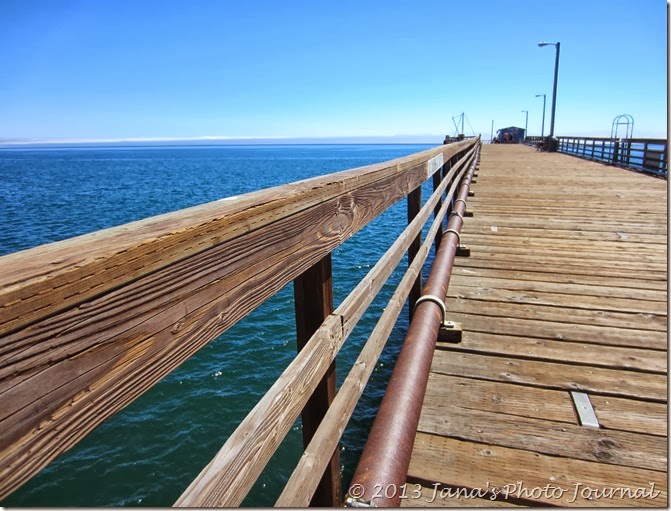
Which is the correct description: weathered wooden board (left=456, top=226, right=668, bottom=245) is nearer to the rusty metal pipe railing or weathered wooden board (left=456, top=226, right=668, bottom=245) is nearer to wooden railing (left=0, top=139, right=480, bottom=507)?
the rusty metal pipe railing

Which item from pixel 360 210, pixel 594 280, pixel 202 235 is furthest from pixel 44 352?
pixel 594 280

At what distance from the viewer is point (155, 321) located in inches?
32.5

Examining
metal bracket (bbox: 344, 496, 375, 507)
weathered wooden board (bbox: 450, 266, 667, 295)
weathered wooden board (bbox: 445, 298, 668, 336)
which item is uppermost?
metal bracket (bbox: 344, 496, 375, 507)

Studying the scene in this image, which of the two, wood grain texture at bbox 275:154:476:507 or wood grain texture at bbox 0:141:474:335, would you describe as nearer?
wood grain texture at bbox 0:141:474:335

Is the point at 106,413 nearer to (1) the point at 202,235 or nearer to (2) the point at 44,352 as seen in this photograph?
(2) the point at 44,352

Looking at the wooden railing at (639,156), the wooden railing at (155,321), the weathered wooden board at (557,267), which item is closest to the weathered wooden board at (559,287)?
the weathered wooden board at (557,267)

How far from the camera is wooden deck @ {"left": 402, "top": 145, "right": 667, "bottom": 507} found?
201cm

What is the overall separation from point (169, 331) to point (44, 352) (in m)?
0.26

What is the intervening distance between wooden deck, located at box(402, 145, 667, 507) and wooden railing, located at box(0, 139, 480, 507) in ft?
3.02

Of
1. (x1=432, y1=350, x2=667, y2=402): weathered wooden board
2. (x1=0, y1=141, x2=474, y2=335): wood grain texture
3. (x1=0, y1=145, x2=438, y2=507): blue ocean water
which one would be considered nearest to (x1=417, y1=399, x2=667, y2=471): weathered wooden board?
(x1=432, y1=350, x2=667, y2=402): weathered wooden board

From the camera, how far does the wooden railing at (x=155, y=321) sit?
60 centimetres

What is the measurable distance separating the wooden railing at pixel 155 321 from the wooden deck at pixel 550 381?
921 mm

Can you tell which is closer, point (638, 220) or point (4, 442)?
point (4, 442)

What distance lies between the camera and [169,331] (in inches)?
34.0
